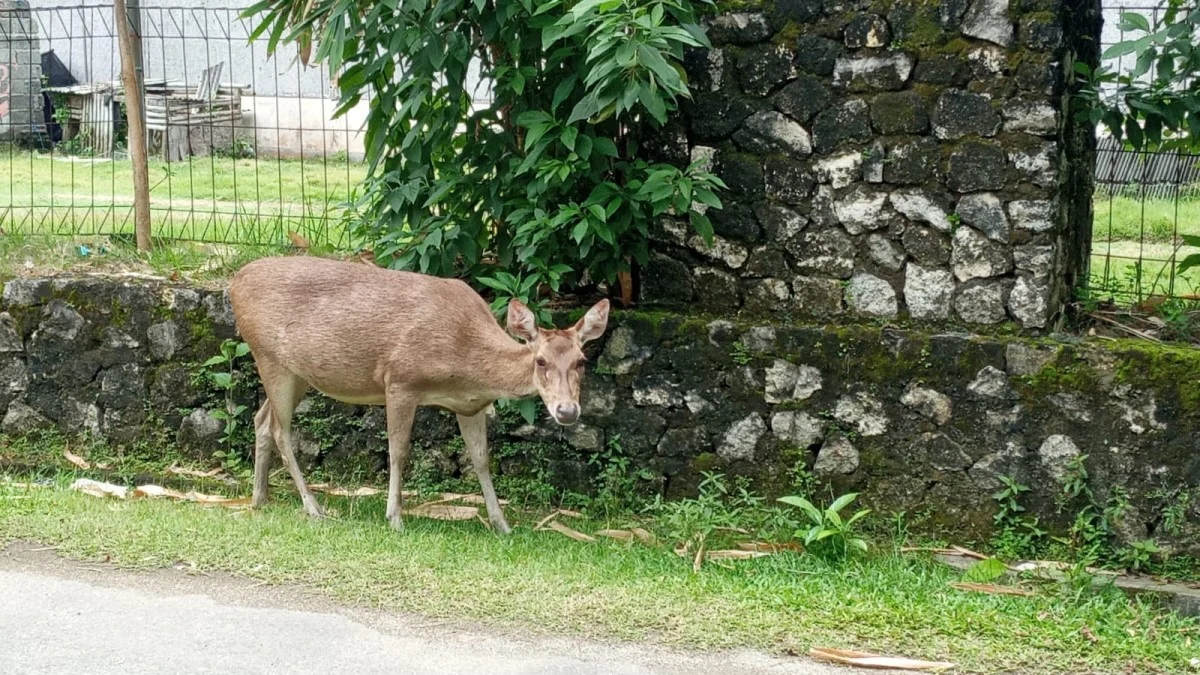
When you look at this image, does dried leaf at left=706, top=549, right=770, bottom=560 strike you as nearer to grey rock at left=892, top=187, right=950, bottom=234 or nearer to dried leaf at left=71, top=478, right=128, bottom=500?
grey rock at left=892, top=187, right=950, bottom=234

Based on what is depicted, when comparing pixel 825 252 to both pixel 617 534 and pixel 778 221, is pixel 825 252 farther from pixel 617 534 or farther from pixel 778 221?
pixel 617 534

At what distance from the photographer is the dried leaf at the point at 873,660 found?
5.23m

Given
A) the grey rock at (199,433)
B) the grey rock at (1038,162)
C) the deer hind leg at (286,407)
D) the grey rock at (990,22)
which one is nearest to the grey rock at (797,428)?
the grey rock at (1038,162)

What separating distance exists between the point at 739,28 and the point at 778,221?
110 cm

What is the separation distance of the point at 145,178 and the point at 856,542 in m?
5.62

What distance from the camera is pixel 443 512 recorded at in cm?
771

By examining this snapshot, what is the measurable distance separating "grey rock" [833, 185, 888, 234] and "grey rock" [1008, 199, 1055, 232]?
0.69 metres

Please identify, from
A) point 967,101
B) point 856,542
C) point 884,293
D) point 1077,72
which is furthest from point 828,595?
point 1077,72

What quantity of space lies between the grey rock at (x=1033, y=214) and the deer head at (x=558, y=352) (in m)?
2.20

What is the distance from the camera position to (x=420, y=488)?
820 cm

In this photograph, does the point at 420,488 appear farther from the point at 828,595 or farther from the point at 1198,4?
the point at 1198,4

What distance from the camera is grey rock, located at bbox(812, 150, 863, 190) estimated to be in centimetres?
741

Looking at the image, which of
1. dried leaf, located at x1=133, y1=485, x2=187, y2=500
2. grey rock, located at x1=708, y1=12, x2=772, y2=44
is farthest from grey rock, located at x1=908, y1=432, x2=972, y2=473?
dried leaf, located at x1=133, y1=485, x2=187, y2=500

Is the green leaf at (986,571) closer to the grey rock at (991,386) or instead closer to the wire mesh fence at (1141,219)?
the grey rock at (991,386)
